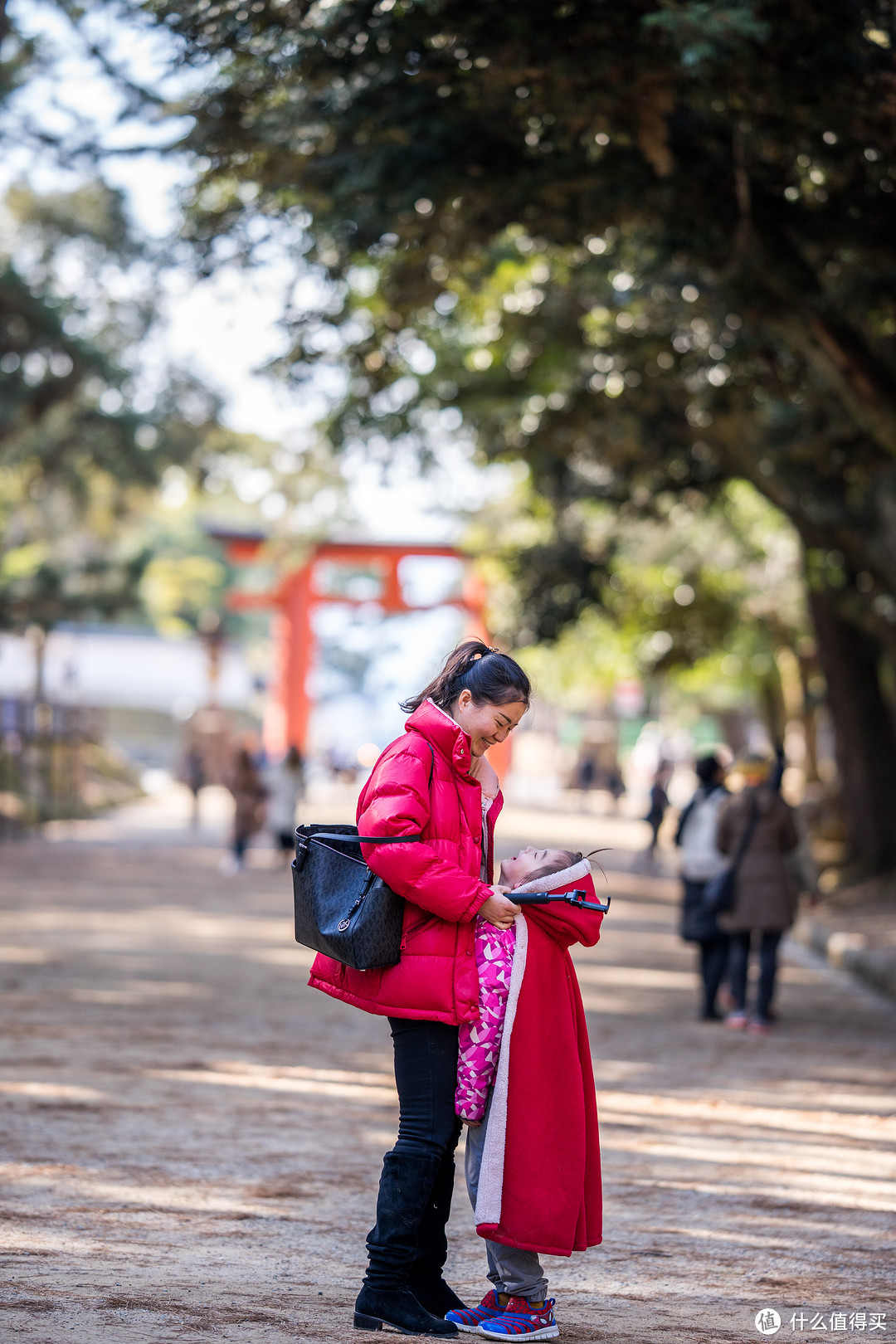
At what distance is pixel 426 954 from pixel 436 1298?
981 millimetres

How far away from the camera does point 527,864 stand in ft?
13.3

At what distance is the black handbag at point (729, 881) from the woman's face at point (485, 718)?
6.10 metres

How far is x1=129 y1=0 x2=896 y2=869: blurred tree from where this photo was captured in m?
7.65

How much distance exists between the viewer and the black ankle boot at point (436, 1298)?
412 centimetres

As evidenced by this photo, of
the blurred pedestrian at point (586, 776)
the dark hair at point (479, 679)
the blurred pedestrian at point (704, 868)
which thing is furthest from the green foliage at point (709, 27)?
the blurred pedestrian at point (586, 776)

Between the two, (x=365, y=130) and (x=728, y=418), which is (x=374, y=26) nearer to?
(x=365, y=130)

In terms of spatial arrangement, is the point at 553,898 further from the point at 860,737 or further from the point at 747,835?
the point at 860,737

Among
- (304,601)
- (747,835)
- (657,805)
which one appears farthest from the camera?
(304,601)

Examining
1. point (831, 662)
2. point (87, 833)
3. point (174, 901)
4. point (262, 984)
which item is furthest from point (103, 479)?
point (262, 984)

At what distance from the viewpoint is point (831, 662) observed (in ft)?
68.5

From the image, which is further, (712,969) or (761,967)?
(712,969)

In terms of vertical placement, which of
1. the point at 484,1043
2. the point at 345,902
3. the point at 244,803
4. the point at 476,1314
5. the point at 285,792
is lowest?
the point at 244,803

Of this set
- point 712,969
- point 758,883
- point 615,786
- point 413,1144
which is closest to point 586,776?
point 615,786

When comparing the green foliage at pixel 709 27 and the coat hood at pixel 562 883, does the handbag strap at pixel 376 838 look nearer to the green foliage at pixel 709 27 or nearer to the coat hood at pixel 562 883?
the coat hood at pixel 562 883
